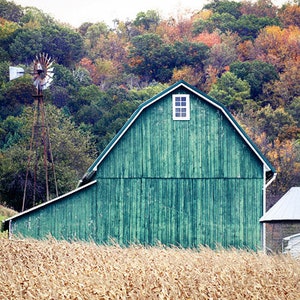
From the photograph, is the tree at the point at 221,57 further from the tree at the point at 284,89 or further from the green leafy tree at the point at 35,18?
the green leafy tree at the point at 35,18

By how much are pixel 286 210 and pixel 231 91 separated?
188 ft

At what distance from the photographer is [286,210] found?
3181cm

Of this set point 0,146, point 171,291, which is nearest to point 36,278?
point 171,291

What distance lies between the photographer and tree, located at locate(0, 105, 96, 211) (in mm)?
56781

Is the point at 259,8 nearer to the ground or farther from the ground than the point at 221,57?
farther from the ground

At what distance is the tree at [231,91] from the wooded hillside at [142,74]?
4.3 inches

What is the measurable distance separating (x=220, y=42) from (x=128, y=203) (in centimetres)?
7747

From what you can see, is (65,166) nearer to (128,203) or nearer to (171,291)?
(128,203)

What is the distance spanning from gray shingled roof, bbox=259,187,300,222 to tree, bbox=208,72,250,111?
2099 inches

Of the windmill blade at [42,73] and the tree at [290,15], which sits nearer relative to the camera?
the windmill blade at [42,73]

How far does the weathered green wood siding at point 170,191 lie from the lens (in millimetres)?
32281

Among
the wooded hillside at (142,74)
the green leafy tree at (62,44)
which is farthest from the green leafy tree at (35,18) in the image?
the green leafy tree at (62,44)

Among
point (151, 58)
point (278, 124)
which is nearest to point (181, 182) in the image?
point (278, 124)

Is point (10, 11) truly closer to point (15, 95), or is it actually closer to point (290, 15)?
point (290, 15)
